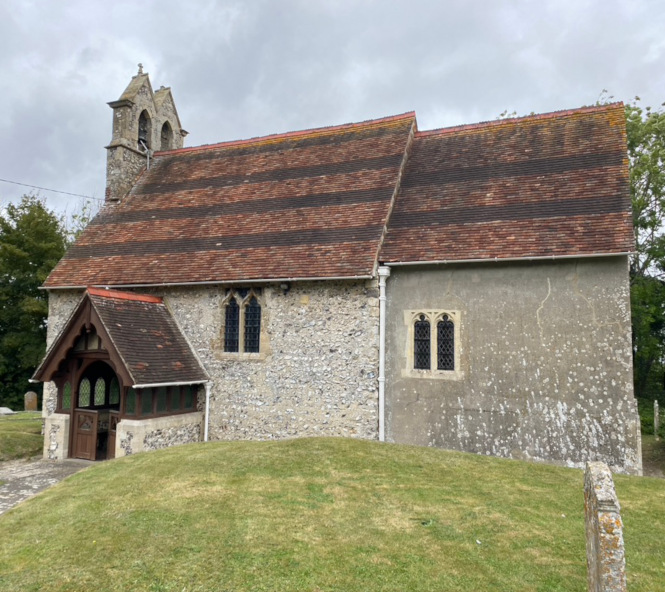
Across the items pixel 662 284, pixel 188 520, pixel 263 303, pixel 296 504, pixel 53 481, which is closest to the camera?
pixel 188 520

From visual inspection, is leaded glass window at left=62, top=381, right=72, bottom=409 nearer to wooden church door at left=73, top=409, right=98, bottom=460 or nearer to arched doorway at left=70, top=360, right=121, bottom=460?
arched doorway at left=70, top=360, right=121, bottom=460

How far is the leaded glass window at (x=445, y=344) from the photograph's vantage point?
11875 mm

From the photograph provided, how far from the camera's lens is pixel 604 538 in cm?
409

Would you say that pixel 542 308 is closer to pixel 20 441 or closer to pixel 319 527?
pixel 319 527

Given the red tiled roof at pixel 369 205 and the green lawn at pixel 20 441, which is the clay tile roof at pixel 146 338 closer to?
the red tiled roof at pixel 369 205

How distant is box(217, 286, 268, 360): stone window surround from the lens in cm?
1341

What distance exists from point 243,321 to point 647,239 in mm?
20988

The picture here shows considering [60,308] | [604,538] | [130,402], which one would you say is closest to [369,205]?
[130,402]

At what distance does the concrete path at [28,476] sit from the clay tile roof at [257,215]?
5063mm

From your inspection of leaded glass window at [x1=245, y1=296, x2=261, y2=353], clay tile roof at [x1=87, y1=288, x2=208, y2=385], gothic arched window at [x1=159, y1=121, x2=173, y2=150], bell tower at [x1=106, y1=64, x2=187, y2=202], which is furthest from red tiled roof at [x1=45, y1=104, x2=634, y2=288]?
gothic arched window at [x1=159, y1=121, x2=173, y2=150]

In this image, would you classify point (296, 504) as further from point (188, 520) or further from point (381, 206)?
point (381, 206)

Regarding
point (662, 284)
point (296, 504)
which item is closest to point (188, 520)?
point (296, 504)

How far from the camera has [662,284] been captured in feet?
78.1

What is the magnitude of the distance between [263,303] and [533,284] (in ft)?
21.8
